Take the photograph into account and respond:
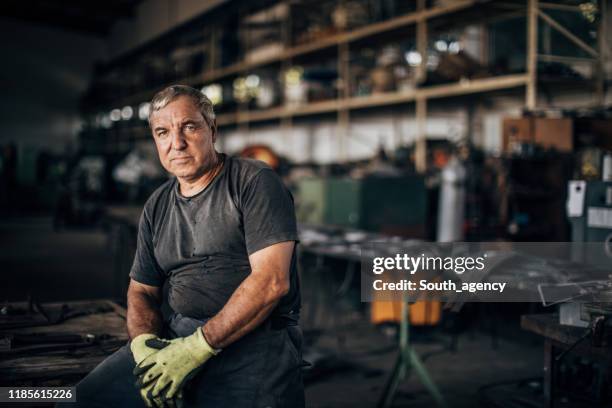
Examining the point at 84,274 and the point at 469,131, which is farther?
the point at 469,131

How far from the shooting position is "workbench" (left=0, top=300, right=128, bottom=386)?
6.44 ft

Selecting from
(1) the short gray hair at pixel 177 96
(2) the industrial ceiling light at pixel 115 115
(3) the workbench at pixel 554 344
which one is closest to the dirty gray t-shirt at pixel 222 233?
→ (1) the short gray hair at pixel 177 96

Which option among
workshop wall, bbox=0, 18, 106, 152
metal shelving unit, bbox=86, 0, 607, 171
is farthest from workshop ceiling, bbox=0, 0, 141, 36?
metal shelving unit, bbox=86, 0, 607, 171

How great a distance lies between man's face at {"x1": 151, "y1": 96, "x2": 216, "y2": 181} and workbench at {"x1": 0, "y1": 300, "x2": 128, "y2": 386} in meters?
0.67

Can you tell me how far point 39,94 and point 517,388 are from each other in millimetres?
20125

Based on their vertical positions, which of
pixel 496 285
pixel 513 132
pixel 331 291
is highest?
pixel 513 132

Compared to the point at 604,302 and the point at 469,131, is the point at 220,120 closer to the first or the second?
the point at 469,131

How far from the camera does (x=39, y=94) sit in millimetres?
20422

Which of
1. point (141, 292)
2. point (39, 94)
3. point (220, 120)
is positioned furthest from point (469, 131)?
point (39, 94)

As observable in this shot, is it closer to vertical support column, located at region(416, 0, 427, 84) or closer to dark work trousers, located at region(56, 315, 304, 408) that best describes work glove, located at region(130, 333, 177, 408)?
dark work trousers, located at region(56, 315, 304, 408)

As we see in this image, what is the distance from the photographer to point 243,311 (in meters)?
1.92

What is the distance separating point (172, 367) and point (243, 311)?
0.86 feet
